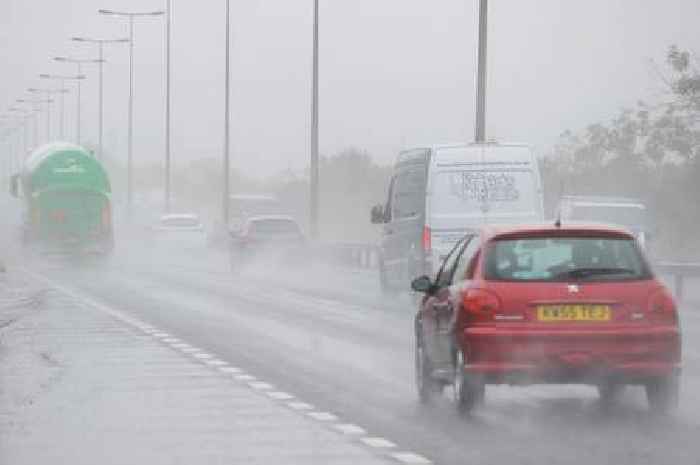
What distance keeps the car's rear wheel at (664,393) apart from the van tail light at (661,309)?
40 cm

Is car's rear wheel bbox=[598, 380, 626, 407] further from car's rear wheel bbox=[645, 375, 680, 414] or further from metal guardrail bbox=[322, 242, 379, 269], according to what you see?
metal guardrail bbox=[322, 242, 379, 269]

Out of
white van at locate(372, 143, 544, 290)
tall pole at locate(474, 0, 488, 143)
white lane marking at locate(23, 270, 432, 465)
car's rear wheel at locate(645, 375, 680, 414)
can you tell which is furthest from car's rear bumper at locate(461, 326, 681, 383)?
tall pole at locate(474, 0, 488, 143)

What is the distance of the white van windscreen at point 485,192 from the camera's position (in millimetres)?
31031

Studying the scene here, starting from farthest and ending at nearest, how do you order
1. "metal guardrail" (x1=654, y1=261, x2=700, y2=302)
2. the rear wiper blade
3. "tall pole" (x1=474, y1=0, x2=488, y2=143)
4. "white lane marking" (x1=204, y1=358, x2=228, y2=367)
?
"tall pole" (x1=474, y1=0, x2=488, y2=143)
"metal guardrail" (x1=654, y1=261, x2=700, y2=302)
"white lane marking" (x1=204, y1=358, x2=228, y2=367)
the rear wiper blade

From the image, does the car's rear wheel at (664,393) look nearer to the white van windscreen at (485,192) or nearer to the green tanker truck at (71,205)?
the white van windscreen at (485,192)

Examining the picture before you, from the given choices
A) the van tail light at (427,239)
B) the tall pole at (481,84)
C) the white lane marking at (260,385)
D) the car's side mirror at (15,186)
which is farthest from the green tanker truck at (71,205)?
the white lane marking at (260,385)

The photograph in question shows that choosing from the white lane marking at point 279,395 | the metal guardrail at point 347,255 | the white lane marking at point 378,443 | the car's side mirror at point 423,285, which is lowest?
the metal guardrail at point 347,255

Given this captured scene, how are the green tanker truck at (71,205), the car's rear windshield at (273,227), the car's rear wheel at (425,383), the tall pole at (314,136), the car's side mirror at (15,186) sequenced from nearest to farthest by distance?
the car's rear wheel at (425,383), the car's rear windshield at (273,227), the tall pole at (314,136), the green tanker truck at (71,205), the car's side mirror at (15,186)

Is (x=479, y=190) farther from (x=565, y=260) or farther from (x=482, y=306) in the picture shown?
(x=482, y=306)

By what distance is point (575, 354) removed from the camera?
14484 millimetres

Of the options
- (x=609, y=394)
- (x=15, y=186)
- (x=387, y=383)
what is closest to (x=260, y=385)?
(x=387, y=383)

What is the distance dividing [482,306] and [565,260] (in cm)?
74

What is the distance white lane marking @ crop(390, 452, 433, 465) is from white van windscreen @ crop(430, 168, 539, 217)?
18.6 meters

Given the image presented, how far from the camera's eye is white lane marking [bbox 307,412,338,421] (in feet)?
48.8
